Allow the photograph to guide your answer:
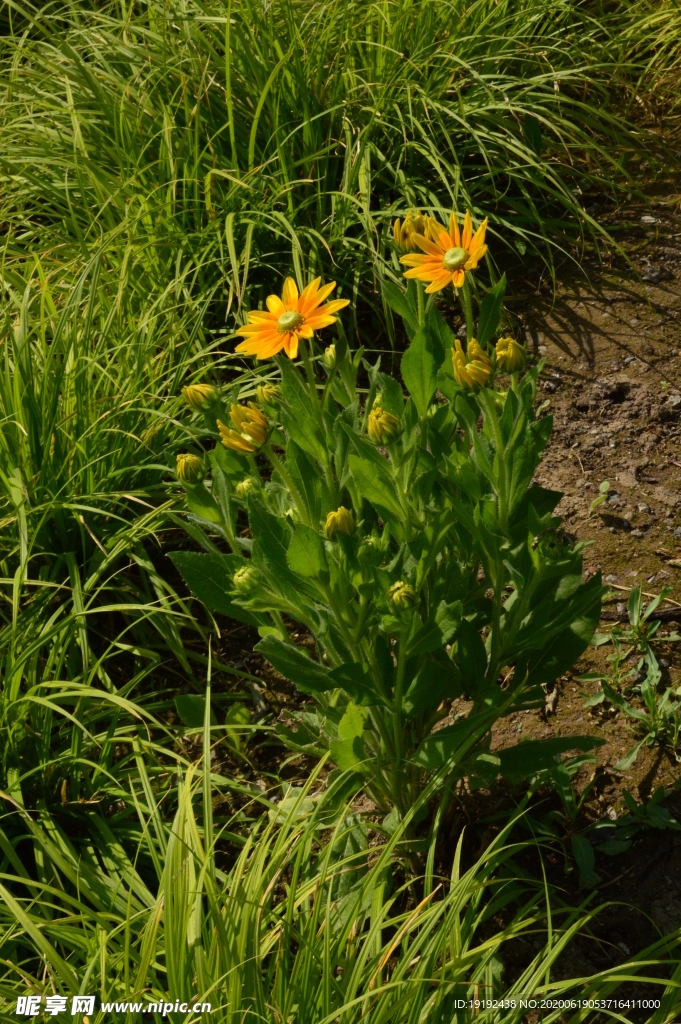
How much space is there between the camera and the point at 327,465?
155cm

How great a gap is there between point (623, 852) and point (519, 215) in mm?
2025

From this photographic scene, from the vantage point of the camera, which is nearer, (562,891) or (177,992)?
(177,992)

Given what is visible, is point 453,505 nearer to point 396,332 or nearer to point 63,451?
point 63,451

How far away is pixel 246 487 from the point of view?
1530 millimetres

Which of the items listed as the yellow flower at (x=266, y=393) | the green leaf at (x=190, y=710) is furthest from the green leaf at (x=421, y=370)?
the green leaf at (x=190, y=710)

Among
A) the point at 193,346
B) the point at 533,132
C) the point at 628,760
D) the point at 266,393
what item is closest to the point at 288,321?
the point at 266,393

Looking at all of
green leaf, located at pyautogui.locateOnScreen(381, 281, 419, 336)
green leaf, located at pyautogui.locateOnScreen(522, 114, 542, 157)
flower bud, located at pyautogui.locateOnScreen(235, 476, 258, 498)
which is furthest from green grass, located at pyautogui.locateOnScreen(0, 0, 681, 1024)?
green leaf, located at pyautogui.locateOnScreen(381, 281, 419, 336)

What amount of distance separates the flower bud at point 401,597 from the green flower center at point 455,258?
499mm

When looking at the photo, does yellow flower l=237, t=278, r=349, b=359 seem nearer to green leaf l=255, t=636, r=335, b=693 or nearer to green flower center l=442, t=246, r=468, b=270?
green flower center l=442, t=246, r=468, b=270

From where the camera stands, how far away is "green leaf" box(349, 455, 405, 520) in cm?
143

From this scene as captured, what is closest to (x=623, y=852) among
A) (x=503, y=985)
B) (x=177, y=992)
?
(x=503, y=985)

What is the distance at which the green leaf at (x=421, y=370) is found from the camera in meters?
1.54

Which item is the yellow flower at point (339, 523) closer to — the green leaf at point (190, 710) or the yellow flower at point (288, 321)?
the yellow flower at point (288, 321)

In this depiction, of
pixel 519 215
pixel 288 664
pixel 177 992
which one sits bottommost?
pixel 177 992
